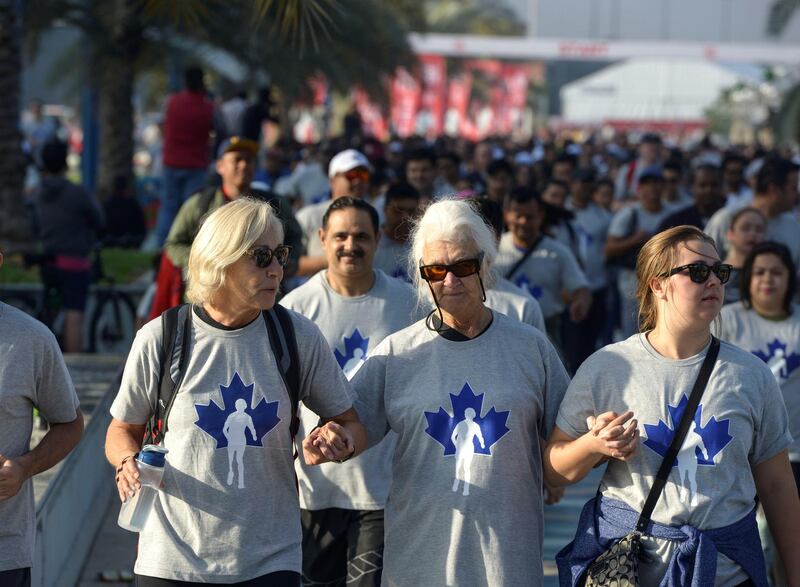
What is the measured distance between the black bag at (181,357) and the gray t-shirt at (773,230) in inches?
196

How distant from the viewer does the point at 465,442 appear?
422 cm

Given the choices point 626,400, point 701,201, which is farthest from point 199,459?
point 701,201

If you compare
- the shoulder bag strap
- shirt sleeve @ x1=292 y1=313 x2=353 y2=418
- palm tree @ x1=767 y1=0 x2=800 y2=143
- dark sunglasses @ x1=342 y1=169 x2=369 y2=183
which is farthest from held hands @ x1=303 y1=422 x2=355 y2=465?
palm tree @ x1=767 y1=0 x2=800 y2=143

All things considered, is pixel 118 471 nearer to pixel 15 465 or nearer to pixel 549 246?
pixel 15 465

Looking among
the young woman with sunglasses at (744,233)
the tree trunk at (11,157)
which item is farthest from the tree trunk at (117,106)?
the young woman with sunglasses at (744,233)

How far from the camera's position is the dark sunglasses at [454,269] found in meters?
4.34

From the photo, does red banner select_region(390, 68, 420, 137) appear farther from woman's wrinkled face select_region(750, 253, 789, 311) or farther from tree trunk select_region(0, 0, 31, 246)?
woman's wrinkled face select_region(750, 253, 789, 311)

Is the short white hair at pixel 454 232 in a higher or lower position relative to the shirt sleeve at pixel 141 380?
higher

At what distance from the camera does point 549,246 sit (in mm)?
8367

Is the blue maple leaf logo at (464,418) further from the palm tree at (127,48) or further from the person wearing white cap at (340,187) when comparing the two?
the palm tree at (127,48)

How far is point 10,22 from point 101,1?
5.37 m

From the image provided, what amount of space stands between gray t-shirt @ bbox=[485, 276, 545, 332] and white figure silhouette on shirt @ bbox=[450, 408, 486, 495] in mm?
1551

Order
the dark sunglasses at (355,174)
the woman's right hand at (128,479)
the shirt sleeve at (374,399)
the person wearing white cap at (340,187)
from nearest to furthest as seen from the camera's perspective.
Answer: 1. the woman's right hand at (128,479)
2. the shirt sleeve at (374,399)
3. the person wearing white cap at (340,187)
4. the dark sunglasses at (355,174)

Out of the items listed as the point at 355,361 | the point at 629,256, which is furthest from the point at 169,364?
the point at 629,256
